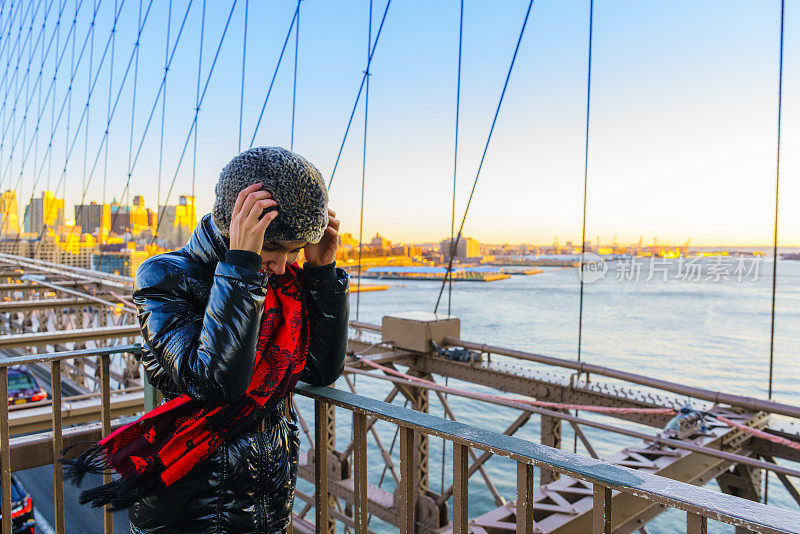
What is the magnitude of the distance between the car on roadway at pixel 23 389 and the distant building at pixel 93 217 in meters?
5.43

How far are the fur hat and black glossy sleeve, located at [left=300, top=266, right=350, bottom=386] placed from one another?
31cm

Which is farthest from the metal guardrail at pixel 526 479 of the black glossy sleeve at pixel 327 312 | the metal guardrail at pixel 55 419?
the metal guardrail at pixel 55 419

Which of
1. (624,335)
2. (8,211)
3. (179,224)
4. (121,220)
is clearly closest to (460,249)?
(179,224)

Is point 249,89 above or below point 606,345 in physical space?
above

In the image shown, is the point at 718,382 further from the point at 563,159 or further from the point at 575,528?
the point at 575,528

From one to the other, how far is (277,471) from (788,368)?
47.2 meters

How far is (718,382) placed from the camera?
34.8 metres

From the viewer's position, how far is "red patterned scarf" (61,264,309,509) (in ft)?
4.21

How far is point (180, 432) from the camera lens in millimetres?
1302

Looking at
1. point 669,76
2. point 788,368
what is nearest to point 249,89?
point 669,76

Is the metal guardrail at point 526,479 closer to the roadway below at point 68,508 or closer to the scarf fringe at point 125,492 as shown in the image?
the scarf fringe at point 125,492

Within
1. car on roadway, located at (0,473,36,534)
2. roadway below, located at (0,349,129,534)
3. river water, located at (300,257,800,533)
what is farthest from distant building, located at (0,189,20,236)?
car on roadway, located at (0,473,36,534)

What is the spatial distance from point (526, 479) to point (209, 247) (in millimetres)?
938

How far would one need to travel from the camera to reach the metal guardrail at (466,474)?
0.92 m
